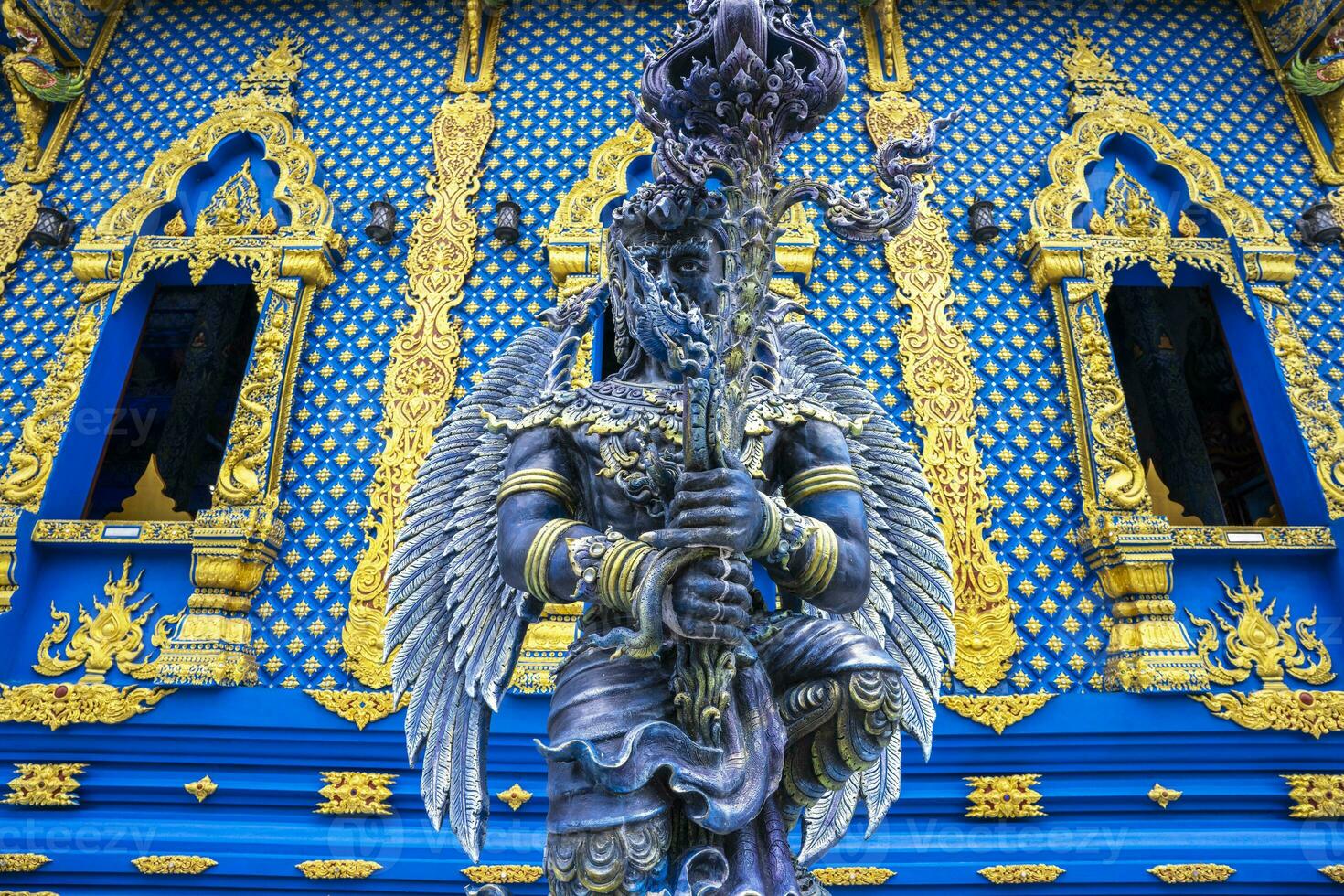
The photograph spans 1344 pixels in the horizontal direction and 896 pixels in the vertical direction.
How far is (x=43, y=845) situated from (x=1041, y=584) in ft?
17.7

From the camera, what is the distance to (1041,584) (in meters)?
4.21

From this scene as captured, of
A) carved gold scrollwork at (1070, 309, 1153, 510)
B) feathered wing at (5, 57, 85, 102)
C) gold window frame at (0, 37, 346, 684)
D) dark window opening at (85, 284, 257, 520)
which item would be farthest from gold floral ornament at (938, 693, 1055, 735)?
feathered wing at (5, 57, 85, 102)

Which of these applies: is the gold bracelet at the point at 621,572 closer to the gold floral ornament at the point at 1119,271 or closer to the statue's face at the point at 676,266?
the statue's face at the point at 676,266

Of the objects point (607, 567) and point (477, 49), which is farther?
point (477, 49)

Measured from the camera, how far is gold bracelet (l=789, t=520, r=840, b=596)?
5.72 feet

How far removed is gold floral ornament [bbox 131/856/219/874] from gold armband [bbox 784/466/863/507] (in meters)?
3.62

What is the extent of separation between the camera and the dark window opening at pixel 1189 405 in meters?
5.89

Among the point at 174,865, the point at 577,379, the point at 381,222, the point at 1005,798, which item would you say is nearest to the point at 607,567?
the point at 577,379

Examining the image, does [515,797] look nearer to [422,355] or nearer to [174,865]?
[174,865]

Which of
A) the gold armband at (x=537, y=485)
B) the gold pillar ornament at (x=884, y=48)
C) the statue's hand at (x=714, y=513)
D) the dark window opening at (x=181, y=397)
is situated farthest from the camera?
the dark window opening at (x=181, y=397)

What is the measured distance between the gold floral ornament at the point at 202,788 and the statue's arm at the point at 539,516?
3.03m

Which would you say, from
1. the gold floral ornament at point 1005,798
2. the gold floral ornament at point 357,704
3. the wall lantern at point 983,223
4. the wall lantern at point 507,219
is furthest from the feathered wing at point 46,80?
the gold floral ornament at point 1005,798

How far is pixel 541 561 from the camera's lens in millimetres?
1766

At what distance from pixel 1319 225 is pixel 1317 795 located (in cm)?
357
